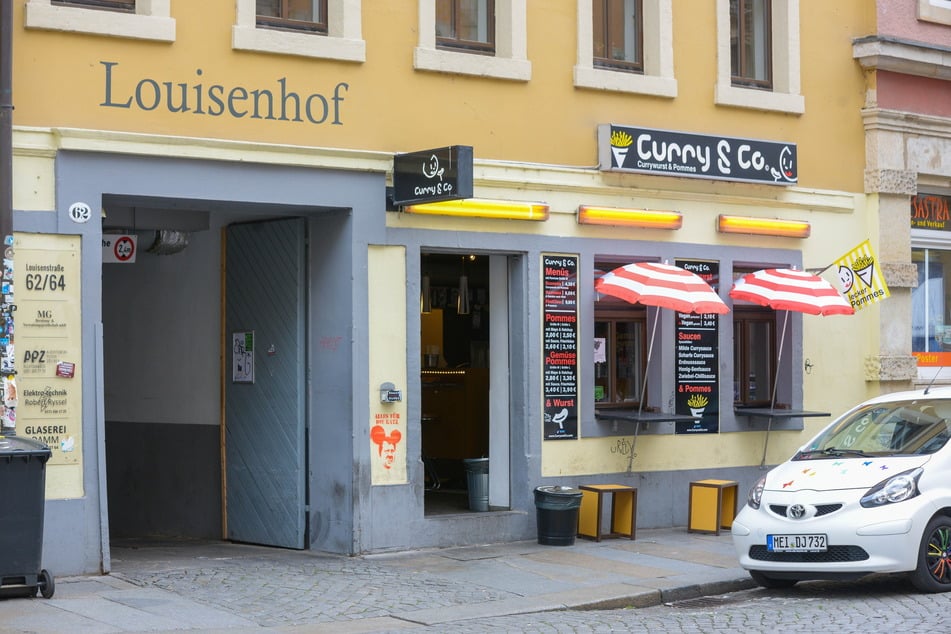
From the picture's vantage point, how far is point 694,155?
15.5 meters

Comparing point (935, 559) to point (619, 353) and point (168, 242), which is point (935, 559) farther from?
Result: point (168, 242)

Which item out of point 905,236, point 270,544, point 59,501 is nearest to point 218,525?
point 270,544

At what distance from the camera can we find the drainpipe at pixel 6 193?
1120 centimetres

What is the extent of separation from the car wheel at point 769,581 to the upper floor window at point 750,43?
6713 millimetres

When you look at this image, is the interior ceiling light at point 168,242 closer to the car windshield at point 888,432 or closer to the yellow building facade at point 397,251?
the yellow building facade at point 397,251

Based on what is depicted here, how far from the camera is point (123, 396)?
1600 centimetres

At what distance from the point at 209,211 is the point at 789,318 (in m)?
6.82

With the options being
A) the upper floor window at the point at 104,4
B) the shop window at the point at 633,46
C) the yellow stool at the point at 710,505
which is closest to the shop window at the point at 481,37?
the shop window at the point at 633,46

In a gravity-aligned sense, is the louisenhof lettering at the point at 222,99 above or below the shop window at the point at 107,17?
below

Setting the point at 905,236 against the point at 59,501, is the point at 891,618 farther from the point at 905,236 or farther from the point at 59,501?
the point at 905,236

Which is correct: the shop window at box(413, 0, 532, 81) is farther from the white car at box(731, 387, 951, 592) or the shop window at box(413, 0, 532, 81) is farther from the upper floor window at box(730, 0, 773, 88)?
the white car at box(731, 387, 951, 592)

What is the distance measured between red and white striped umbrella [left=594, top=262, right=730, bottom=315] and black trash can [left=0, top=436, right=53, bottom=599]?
20.2 ft

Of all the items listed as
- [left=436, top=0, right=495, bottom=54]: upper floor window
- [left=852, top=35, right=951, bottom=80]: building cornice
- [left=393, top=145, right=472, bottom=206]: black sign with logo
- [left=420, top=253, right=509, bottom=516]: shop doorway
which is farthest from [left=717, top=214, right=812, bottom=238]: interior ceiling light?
[left=393, top=145, right=472, bottom=206]: black sign with logo

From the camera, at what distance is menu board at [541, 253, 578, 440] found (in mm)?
14641
